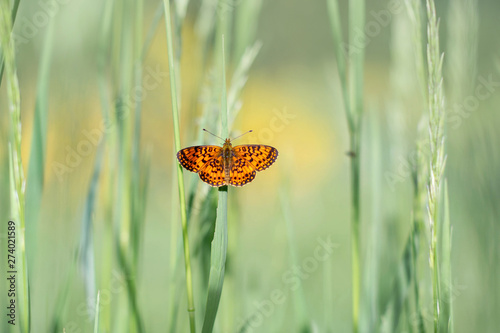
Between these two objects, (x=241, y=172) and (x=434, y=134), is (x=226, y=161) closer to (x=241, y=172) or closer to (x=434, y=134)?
(x=241, y=172)

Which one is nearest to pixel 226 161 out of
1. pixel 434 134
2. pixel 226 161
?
pixel 226 161

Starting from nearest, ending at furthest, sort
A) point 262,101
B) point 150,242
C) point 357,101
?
1. point 357,101
2. point 150,242
3. point 262,101

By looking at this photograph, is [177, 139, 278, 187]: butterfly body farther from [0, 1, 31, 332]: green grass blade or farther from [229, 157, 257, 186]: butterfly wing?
[0, 1, 31, 332]: green grass blade

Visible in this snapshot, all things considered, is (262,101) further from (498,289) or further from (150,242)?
(498,289)

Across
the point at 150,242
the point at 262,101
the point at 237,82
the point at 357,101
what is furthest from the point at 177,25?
the point at 262,101

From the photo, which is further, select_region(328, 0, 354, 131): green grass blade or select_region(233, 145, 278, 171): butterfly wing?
select_region(233, 145, 278, 171): butterfly wing

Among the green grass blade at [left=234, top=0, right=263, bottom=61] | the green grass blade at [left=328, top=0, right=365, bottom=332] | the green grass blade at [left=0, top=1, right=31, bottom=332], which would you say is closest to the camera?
the green grass blade at [left=0, top=1, right=31, bottom=332]

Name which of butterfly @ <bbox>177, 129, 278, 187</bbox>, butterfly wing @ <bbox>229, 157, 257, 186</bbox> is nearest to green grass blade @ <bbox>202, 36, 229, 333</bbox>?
butterfly @ <bbox>177, 129, 278, 187</bbox>
